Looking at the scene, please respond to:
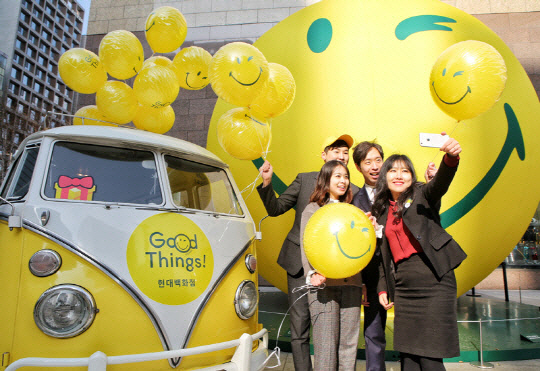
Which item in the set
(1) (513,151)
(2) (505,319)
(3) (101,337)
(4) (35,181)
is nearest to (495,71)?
(1) (513,151)

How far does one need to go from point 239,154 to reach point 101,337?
5.80 ft

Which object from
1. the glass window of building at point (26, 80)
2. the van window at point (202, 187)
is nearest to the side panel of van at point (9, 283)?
the van window at point (202, 187)

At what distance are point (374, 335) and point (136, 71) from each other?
4.00m

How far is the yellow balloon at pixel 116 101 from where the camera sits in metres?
4.30

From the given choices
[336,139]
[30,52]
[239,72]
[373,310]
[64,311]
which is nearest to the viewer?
[64,311]

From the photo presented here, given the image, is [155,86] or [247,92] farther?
[155,86]

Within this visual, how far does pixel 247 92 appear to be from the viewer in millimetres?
2896

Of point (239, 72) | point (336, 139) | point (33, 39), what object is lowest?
point (336, 139)

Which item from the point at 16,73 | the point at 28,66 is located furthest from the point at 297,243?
the point at 28,66

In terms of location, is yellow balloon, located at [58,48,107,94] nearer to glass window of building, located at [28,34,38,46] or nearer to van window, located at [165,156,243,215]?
van window, located at [165,156,243,215]

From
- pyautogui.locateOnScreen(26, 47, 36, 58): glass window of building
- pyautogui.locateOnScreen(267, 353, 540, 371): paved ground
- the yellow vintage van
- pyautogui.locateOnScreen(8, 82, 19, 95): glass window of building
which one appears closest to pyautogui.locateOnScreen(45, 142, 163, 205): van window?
the yellow vintage van

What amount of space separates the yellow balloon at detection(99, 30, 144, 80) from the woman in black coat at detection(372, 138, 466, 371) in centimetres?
343

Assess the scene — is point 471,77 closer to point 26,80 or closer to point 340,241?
point 340,241

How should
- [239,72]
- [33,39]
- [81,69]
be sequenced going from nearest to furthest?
[239,72] < [81,69] < [33,39]
